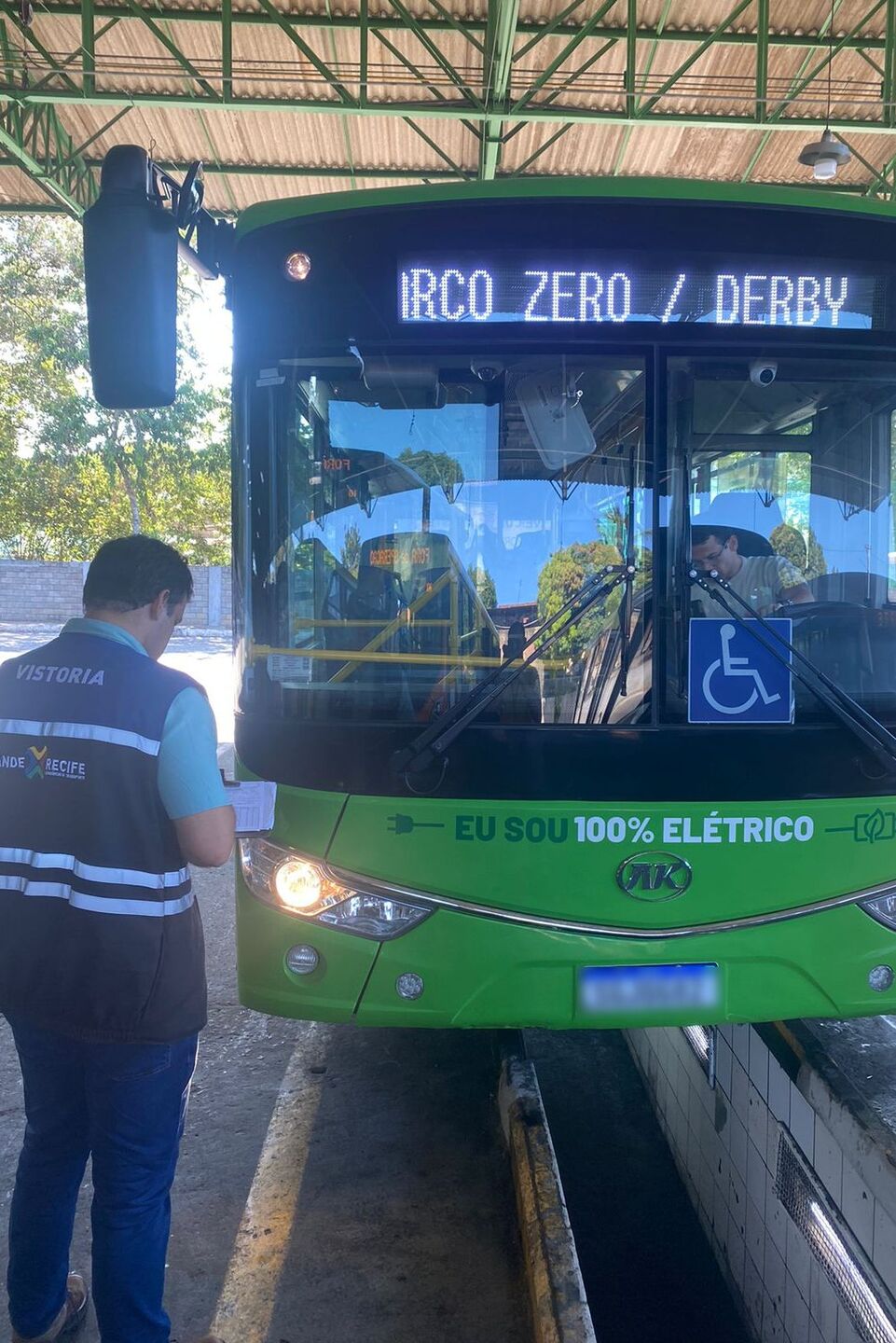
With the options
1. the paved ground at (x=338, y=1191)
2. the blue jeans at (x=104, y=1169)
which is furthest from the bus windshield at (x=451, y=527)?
the paved ground at (x=338, y=1191)

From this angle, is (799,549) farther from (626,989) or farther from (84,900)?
(84,900)

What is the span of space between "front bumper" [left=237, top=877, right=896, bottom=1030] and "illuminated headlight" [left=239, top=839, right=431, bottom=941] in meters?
0.03

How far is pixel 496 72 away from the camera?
8.07 metres

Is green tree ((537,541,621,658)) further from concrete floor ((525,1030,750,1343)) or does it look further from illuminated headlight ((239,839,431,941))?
concrete floor ((525,1030,750,1343))

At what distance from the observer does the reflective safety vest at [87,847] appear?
86.9 inches

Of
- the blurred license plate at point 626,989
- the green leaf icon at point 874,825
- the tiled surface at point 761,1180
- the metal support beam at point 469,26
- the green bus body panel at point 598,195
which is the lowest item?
the tiled surface at point 761,1180

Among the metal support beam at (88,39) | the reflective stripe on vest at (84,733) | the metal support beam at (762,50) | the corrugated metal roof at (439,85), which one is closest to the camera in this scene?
the reflective stripe on vest at (84,733)

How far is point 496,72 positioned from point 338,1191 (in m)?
8.00

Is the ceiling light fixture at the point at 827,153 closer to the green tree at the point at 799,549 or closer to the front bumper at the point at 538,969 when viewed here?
the green tree at the point at 799,549

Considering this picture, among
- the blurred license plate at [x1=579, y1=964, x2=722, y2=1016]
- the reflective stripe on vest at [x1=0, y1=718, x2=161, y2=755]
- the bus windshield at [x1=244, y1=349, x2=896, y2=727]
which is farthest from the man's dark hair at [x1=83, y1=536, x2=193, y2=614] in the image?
the blurred license plate at [x1=579, y1=964, x2=722, y2=1016]

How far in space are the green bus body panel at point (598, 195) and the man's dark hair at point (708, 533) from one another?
873 millimetres

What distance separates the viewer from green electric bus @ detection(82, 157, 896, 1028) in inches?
107

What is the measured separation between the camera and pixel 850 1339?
270cm

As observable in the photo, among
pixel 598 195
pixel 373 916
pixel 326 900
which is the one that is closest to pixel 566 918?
pixel 373 916
